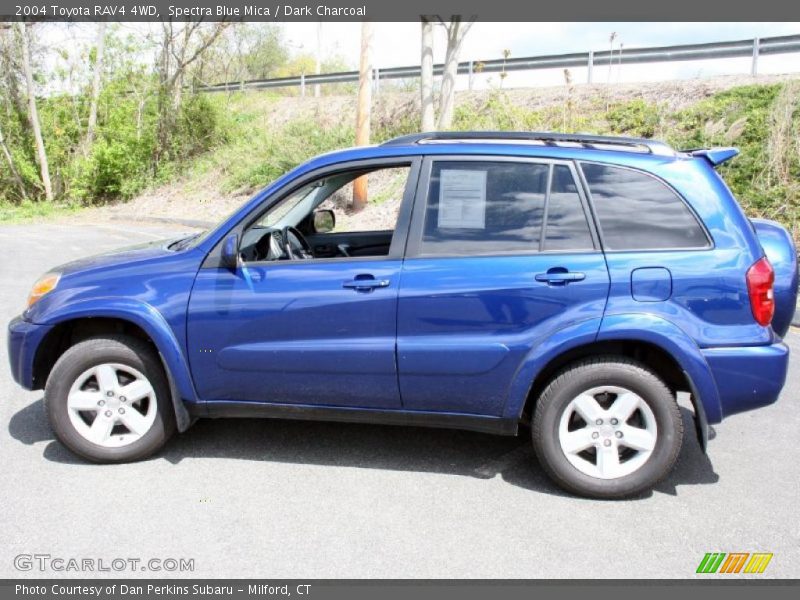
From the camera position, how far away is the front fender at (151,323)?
13.3 ft

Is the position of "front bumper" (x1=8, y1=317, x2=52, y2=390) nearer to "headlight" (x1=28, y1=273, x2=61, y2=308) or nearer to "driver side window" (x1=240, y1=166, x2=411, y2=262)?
"headlight" (x1=28, y1=273, x2=61, y2=308)

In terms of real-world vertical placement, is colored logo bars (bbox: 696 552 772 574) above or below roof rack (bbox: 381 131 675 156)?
below

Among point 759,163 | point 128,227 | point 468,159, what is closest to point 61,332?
point 468,159

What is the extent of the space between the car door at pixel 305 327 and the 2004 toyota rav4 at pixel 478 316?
1 cm

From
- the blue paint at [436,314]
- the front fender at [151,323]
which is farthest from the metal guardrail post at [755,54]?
the front fender at [151,323]

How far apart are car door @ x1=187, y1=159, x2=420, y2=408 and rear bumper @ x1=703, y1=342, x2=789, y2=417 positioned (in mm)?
1619

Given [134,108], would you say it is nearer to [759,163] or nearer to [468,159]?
[759,163]

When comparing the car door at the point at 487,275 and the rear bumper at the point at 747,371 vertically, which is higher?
the car door at the point at 487,275

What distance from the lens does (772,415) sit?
200 inches

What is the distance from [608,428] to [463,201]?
138 centimetres

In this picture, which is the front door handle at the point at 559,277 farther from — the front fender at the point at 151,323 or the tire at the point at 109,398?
the tire at the point at 109,398

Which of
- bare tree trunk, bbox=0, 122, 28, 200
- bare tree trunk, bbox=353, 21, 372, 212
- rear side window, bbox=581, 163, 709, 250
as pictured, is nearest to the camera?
rear side window, bbox=581, 163, 709, 250

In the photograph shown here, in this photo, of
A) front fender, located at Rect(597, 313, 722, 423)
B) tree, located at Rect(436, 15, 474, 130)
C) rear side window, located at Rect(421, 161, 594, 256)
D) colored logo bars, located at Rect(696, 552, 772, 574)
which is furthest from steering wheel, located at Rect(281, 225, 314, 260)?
tree, located at Rect(436, 15, 474, 130)

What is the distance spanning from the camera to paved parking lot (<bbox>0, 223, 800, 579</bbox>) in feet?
10.8
